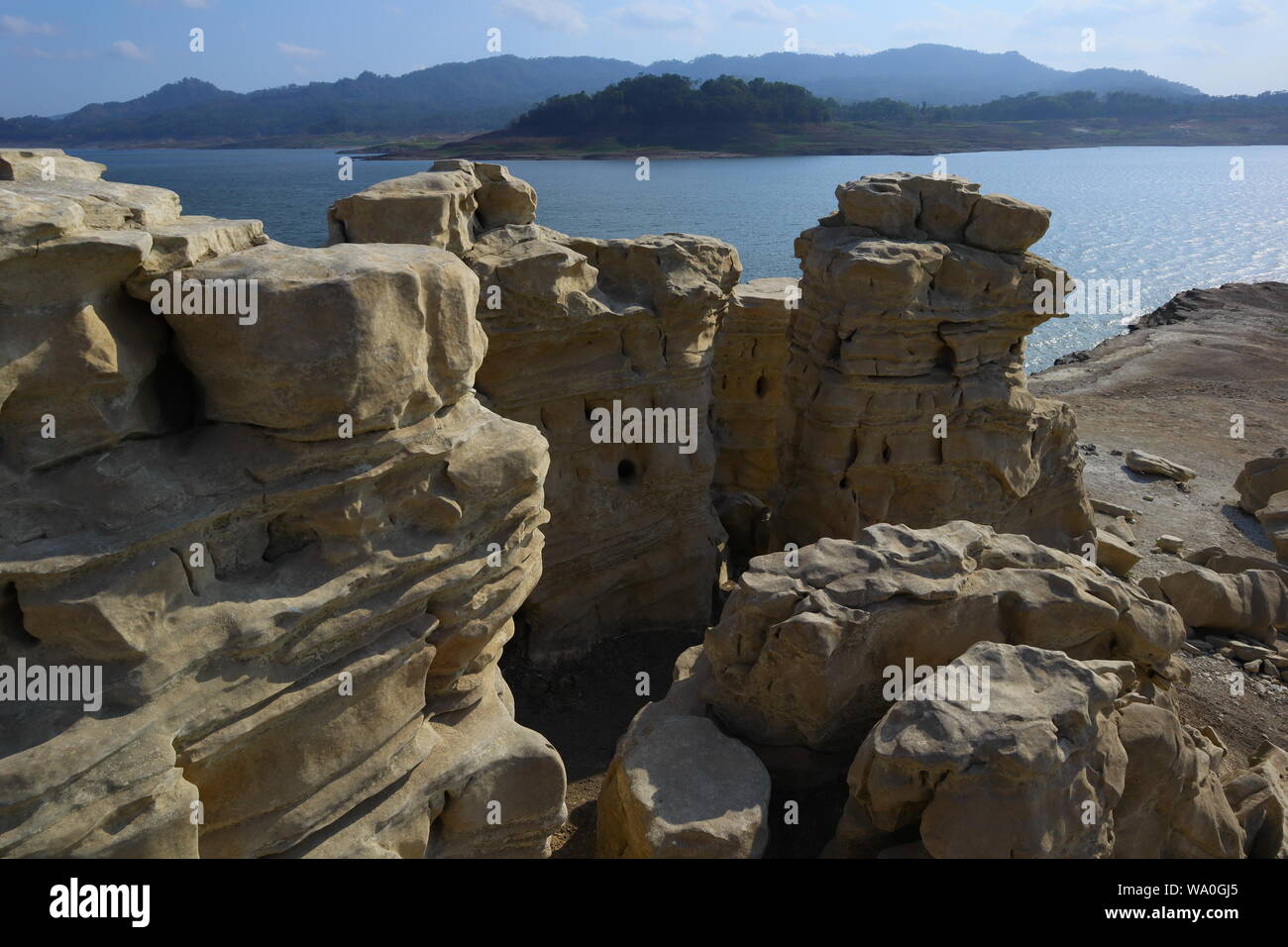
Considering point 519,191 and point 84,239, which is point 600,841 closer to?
point 84,239

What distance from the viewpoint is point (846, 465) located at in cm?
1416

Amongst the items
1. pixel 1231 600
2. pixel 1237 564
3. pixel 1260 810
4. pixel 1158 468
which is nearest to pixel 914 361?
pixel 1231 600

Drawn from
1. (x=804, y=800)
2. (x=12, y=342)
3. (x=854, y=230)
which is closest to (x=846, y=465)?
(x=854, y=230)

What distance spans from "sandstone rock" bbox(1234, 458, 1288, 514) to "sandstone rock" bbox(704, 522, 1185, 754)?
12.1 m

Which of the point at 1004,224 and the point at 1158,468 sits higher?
the point at 1004,224

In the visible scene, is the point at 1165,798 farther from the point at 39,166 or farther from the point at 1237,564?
the point at 39,166

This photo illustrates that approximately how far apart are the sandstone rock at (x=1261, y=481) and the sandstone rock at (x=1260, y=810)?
10983mm

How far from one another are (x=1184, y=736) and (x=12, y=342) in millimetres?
9702

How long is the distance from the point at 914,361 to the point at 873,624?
636cm

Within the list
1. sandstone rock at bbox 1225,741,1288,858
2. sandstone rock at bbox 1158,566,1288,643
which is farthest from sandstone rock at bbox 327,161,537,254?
sandstone rock at bbox 1158,566,1288,643

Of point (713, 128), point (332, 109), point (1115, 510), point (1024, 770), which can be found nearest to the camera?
point (1024, 770)

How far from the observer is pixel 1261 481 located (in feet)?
62.6

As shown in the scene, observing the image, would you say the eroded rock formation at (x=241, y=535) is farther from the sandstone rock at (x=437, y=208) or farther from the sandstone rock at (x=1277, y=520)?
the sandstone rock at (x=1277, y=520)

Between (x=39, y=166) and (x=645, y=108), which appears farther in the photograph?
(x=645, y=108)
